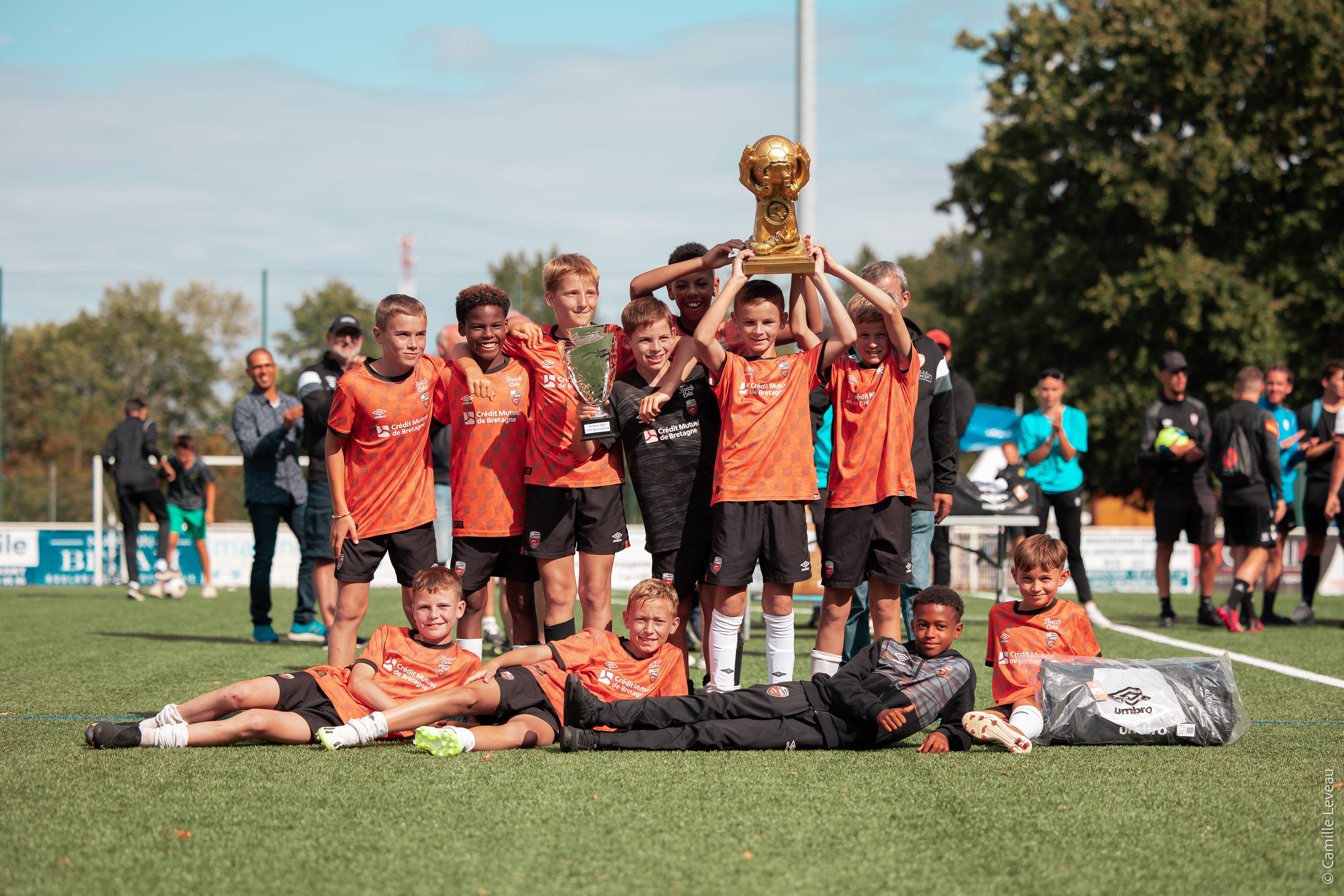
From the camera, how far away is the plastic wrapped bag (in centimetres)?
428

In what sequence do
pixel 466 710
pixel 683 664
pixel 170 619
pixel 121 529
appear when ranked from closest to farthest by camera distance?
pixel 466 710
pixel 683 664
pixel 170 619
pixel 121 529

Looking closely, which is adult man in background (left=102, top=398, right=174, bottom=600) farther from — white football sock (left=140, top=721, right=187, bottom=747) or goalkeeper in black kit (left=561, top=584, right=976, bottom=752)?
goalkeeper in black kit (left=561, top=584, right=976, bottom=752)

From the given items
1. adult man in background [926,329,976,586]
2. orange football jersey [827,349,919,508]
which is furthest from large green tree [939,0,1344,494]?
orange football jersey [827,349,919,508]

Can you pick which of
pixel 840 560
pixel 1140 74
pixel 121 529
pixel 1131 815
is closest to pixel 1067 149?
pixel 1140 74

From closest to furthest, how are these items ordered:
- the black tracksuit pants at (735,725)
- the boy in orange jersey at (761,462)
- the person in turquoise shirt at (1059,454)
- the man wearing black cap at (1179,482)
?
the black tracksuit pants at (735,725) → the boy in orange jersey at (761,462) → the person in turquoise shirt at (1059,454) → the man wearing black cap at (1179,482)

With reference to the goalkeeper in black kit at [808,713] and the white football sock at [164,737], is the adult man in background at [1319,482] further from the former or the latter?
the white football sock at [164,737]

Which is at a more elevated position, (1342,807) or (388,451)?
(388,451)

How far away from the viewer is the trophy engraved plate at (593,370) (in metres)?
4.66

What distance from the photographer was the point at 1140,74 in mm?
21844

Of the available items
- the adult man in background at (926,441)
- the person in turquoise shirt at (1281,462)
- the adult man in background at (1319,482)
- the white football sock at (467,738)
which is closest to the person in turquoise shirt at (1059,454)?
the person in turquoise shirt at (1281,462)

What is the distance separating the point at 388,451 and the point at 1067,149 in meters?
21.0

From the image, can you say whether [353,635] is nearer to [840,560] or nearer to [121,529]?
[840,560]

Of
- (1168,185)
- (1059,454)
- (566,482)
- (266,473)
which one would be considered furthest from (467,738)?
(1168,185)

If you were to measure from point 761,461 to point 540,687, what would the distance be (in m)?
1.27
